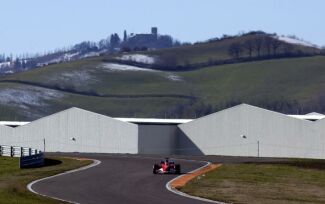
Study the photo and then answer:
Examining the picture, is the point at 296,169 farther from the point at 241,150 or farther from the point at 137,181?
the point at 241,150

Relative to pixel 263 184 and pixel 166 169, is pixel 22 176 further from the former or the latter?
pixel 263 184

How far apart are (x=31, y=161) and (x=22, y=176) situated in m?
10.9

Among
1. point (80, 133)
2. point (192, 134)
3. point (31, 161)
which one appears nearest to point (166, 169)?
point (31, 161)

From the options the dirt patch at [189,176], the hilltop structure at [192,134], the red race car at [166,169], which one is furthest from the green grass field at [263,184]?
the hilltop structure at [192,134]

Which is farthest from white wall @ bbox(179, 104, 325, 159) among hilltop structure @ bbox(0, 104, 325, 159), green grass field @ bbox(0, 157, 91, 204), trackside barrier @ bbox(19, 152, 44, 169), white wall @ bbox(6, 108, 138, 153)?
trackside barrier @ bbox(19, 152, 44, 169)

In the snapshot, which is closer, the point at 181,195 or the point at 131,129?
the point at 181,195

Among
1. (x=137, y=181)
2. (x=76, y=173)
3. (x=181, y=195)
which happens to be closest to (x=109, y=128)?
(x=76, y=173)

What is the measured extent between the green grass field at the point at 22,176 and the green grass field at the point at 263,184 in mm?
7531

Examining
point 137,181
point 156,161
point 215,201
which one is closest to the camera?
point 215,201

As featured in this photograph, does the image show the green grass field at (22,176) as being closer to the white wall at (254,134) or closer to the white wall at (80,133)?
the white wall at (80,133)

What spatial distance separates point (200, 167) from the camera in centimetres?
6662

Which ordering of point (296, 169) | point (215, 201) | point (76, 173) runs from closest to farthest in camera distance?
point (215, 201) < point (76, 173) < point (296, 169)

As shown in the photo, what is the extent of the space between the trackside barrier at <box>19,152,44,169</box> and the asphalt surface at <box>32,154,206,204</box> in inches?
170

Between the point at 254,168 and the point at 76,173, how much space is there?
12.0 m
